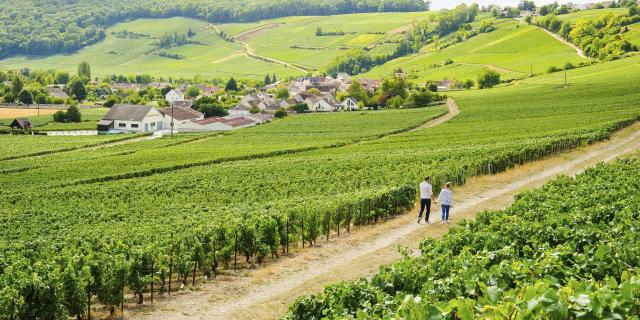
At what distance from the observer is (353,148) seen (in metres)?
77.2

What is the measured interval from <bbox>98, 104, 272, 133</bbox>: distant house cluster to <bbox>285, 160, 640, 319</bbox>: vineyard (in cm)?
9950

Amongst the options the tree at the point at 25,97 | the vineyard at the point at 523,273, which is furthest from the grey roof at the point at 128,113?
the vineyard at the point at 523,273

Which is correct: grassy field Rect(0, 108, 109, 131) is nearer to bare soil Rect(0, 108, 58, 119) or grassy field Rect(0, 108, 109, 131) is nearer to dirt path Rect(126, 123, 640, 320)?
bare soil Rect(0, 108, 58, 119)

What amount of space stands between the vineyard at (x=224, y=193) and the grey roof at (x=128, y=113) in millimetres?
26662

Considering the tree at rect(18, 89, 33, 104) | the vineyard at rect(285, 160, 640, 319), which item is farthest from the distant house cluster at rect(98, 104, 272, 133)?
the vineyard at rect(285, 160, 640, 319)

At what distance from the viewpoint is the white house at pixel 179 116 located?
126 m

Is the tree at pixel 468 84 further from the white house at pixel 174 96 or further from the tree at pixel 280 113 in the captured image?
the white house at pixel 174 96

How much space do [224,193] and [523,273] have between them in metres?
34.4

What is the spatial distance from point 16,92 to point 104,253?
181786 mm

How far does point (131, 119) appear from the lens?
12706 cm

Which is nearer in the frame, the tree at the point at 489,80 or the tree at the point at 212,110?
the tree at the point at 212,110

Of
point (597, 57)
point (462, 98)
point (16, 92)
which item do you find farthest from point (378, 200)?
point (16, 92)

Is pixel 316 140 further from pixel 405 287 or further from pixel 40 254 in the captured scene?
pixel 405 287

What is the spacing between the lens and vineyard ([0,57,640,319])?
20203mm
